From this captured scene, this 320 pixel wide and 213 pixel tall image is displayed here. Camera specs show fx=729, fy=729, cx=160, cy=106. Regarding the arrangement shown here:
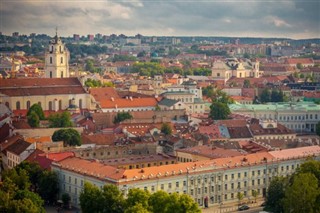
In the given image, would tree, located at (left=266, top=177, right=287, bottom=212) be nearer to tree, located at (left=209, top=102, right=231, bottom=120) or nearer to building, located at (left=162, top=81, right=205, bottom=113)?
tree, located at (left=209, top=102, right=231, bottom=120)

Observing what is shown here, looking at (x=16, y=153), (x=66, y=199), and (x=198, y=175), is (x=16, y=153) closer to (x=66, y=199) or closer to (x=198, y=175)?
(x=66, y=199)

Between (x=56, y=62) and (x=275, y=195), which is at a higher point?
(x=56, y=62)

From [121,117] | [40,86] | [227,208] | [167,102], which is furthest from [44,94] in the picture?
[227,208]

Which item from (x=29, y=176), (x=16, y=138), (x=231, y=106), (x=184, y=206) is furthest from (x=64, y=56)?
(x=184, y=206)

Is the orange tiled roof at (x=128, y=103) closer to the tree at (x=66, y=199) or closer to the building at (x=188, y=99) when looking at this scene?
the building at (x=188, y=99)

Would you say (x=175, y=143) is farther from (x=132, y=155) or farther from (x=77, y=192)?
(x=77, y=192)

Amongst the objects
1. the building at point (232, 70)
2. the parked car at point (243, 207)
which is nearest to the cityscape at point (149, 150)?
the parked car at point (243, 207)
